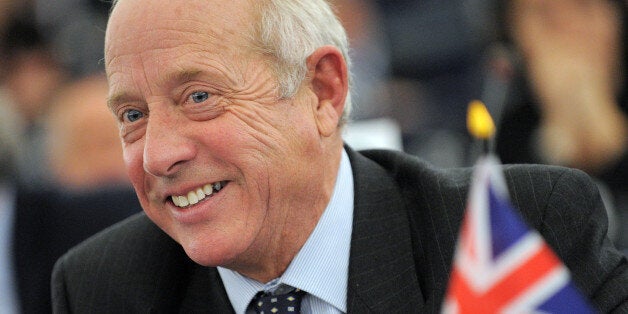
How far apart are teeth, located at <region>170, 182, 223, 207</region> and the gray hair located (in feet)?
1.00

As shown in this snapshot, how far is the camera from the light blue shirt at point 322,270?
110 inches

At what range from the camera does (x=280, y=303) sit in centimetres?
281

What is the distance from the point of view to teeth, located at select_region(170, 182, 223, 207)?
2625mm

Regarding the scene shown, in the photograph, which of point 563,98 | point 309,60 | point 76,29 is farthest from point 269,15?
point 76,29

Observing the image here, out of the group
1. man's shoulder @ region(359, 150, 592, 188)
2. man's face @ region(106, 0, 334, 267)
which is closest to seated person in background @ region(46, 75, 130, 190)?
man's shoulder @ region(359, 150, 592, 188)

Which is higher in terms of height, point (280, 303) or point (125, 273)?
point (125, 273)

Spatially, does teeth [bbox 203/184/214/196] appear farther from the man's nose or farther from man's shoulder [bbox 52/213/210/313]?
man's shoulder [bbox 52/213/210/313]

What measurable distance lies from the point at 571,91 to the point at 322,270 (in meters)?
2.40

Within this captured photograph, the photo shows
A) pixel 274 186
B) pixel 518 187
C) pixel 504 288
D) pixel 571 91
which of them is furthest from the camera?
pixel 571 91

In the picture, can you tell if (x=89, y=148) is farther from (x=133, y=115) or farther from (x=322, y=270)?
(x=322, y=270)

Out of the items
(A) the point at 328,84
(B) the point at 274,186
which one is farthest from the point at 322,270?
(A) the point at 328,84

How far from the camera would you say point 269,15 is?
107 inches

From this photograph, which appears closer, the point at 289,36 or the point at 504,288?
the point at 504,288

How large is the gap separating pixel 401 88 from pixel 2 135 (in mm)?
2107
